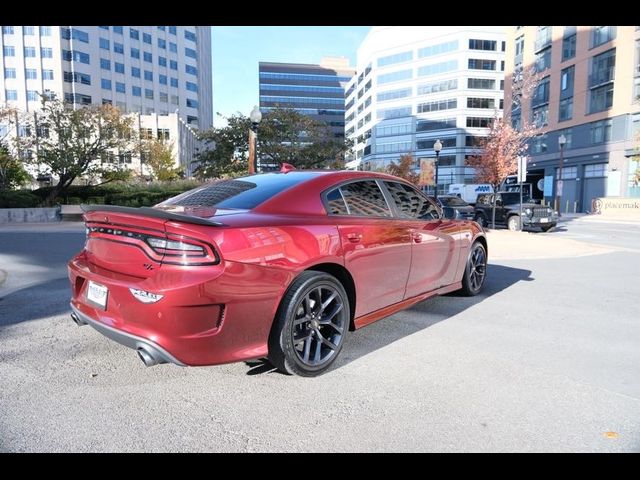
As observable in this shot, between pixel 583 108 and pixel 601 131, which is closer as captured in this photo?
pixel 601 131

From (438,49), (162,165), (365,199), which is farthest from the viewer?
(438,49)

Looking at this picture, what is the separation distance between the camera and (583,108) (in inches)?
1630

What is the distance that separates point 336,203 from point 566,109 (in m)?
49.1

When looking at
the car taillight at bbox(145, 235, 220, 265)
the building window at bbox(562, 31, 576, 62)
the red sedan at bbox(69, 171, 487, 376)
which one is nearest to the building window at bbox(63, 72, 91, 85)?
the building window at bbox(562, 31, 576, 62)

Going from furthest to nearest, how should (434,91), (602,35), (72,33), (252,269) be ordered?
(434,91) → (72,33) → (602,35) → (252,269)

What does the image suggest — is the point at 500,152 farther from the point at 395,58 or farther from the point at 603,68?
the point at 395,58

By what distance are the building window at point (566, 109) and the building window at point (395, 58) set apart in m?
42.4

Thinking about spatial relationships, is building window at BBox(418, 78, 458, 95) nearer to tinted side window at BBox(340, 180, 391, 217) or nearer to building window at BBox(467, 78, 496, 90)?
building window at BBox(467, 78, 496, 90)

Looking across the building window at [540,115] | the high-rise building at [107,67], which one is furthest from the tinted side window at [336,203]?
the high-rise building at [107,67]

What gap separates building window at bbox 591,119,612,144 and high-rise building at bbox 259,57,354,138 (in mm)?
93347

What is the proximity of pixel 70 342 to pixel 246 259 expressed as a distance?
7.62ft

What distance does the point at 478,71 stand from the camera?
75.1m

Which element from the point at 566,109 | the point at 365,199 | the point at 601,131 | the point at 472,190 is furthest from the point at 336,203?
the point at 566,109

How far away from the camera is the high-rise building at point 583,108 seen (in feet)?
119
